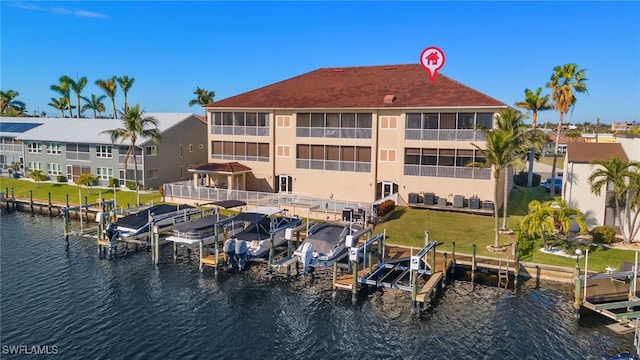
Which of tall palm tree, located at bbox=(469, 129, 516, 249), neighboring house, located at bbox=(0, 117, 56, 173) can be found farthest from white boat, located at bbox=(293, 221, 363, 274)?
neighboring house, located at bbox=(0, 117, 56, 173)

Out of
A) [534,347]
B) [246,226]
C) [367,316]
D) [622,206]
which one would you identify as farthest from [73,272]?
[622,206]

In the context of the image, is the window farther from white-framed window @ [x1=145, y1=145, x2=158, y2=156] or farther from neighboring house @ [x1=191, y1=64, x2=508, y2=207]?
neighboring house @ [x1=191, y1=64, x2=508, y2=207]

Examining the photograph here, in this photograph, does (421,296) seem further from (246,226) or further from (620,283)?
(246,226)

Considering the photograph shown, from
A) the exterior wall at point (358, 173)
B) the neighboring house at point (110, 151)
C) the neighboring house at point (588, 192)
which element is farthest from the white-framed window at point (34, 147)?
the neighboring house at point (588, 192)

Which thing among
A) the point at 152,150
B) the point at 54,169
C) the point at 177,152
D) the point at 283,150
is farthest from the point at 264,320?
the point at 54,169

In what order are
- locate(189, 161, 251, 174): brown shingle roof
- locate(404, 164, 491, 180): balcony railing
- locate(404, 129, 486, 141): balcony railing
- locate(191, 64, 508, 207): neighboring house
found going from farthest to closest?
1. locate(189, 161, 251, 174): brown shingle roof
2. locate(191, 64, 508, 207): neighboring house
3. locate(404, 164, 491, 180): balcony railing
4. locate(404, 129, 486, 141): balcony railing

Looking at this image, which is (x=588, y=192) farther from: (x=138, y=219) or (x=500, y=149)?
(x=138, y=219)
